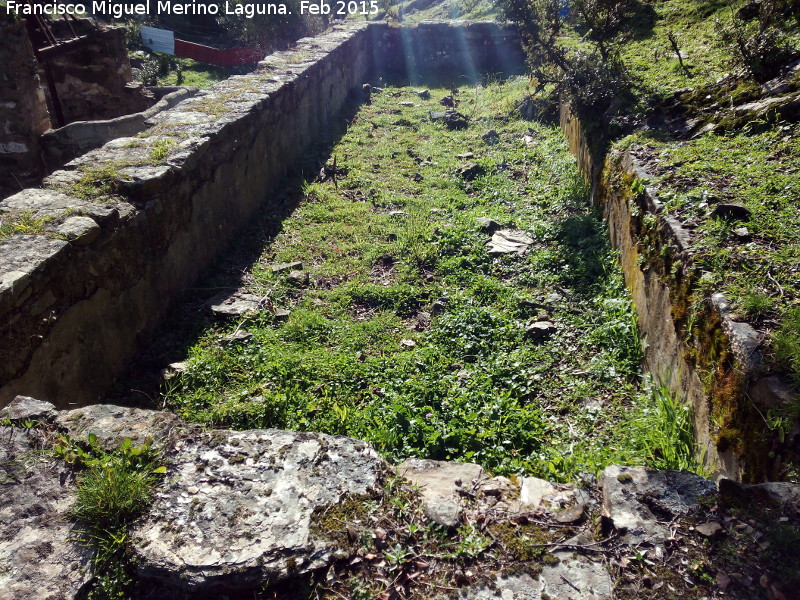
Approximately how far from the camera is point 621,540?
1942mm

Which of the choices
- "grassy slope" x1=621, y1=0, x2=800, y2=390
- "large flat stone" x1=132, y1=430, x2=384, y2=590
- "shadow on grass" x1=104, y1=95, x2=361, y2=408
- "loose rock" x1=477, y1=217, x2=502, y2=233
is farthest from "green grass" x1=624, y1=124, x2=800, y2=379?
"shadow on grass" x1=104, y1=95, x2=361, y2=408

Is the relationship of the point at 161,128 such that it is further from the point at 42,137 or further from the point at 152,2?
the point at 152,2

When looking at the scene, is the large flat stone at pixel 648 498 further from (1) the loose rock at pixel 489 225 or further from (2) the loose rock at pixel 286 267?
(1) the loose rock at pixel 489 225

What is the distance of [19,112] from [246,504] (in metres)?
6.28

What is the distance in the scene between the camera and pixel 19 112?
6.43 m

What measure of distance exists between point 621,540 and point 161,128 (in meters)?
4.76

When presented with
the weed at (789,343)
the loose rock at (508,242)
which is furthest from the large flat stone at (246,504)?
the loose rock at (508,242)

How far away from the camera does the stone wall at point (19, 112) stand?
6.26 m

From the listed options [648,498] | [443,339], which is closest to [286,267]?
[443,339]

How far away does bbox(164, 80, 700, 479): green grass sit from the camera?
319 cm

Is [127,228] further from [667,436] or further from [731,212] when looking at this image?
[731,212]

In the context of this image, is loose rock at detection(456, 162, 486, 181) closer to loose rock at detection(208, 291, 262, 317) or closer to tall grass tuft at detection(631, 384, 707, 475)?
loose rock at detection(208, 291, 262, 317)

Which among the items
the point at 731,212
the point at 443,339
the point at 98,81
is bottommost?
the point at 443,339

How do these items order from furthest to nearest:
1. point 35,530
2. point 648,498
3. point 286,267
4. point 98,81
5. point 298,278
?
point 98,81 → point 286,267 → point 298,278 → point 648,498 → point 35,530
